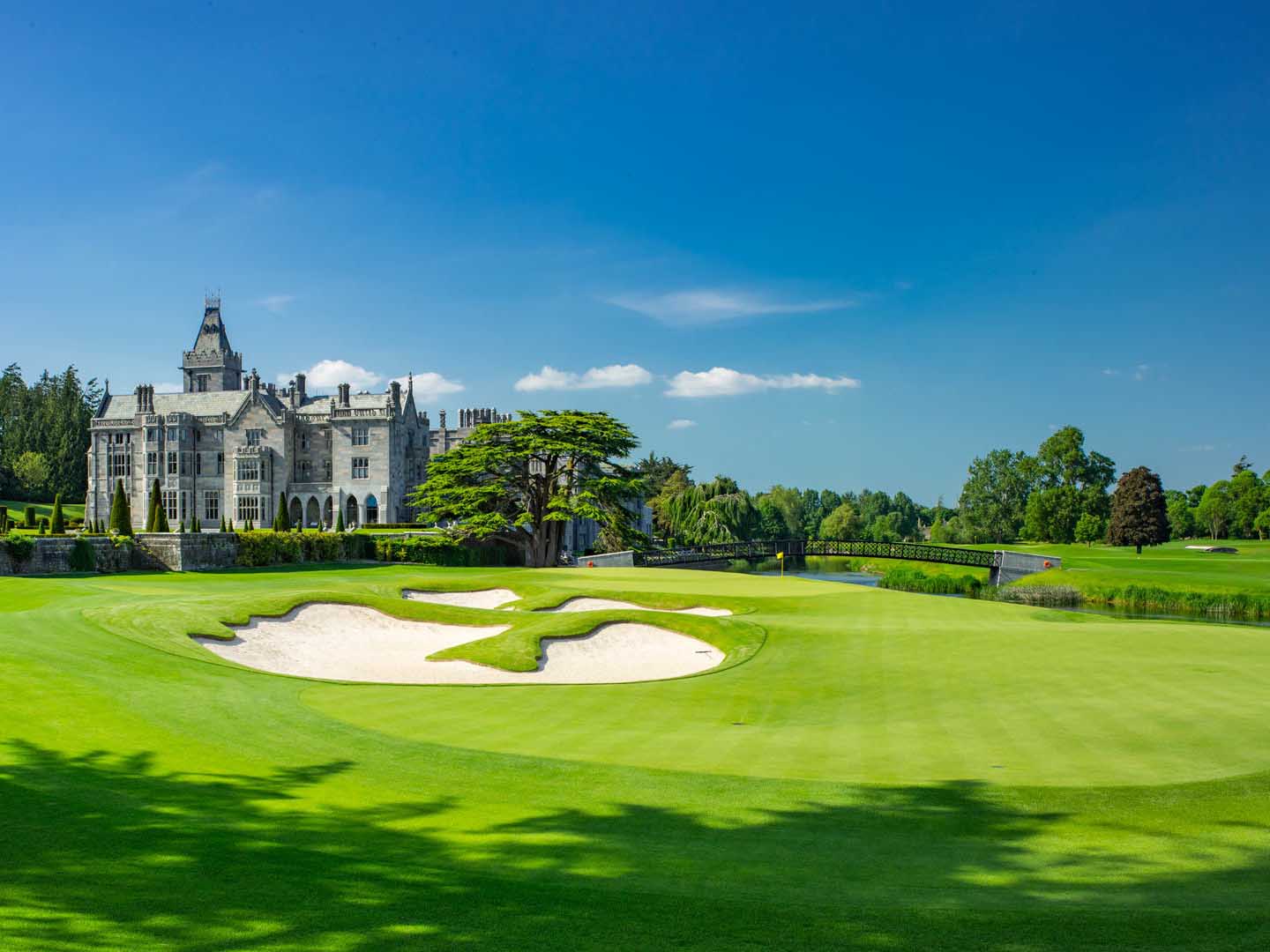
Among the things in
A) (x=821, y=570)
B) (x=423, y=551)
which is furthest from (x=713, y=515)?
(x=423, y=551)

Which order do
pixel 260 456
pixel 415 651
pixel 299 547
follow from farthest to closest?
pixel 260 456
pixel 299 547
pixel 415 651

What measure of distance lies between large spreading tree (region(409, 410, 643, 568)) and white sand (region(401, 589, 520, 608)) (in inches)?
877

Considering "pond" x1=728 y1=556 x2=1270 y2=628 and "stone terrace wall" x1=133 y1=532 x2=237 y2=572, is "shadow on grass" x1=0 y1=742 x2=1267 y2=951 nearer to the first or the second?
"stone terrace wall" x1=133 y1=532 x2=237 y2=572

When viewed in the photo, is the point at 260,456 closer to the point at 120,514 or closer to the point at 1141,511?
the point at 120,514

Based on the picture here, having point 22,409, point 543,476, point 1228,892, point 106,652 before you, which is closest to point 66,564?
point 106,652

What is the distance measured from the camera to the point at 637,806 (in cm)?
914

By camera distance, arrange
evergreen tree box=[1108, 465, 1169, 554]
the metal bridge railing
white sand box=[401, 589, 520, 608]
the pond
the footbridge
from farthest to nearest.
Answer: evergreen tree box=[1108, 465, 1169, 554], the pond, the metal bridge railing, the footbridge, white sand box=[401, 589, 520, 608]

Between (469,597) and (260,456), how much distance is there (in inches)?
2168

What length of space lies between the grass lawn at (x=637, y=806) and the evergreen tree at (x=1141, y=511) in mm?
75193

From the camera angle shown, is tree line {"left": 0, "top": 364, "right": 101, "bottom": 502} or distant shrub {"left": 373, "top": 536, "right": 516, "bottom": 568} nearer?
distant shrub {"left": 373, "top": 536, "right": 516, "bottom": 568}

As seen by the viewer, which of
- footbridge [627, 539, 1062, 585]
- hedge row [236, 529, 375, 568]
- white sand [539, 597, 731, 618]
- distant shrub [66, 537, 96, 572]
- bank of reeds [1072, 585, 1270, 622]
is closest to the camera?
white sand [539, 597, 731, 618]

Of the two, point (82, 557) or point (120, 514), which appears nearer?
point (82, 557)

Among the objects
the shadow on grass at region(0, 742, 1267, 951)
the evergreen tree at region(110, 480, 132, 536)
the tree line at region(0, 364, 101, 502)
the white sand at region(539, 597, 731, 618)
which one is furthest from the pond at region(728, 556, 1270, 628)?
the tree line at region(0, 364, 101, 502)

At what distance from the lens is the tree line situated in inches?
4067
